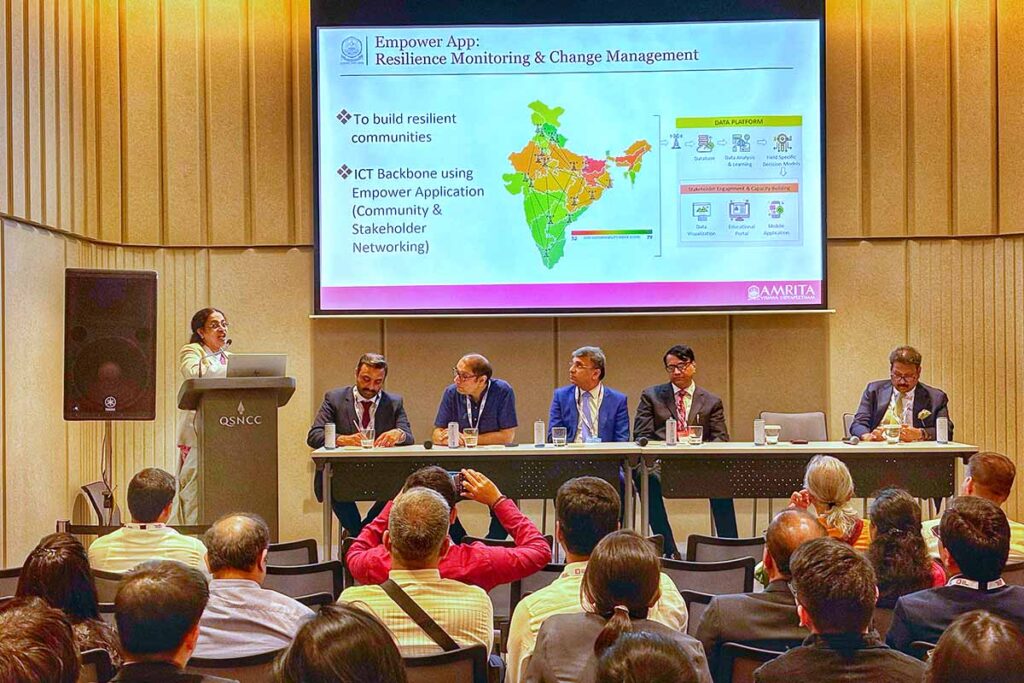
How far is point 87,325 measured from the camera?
5629 mm

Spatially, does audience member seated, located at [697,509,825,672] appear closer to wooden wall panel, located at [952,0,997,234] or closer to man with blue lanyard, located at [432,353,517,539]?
man with blue lanyard, located at [432,353,517,539]

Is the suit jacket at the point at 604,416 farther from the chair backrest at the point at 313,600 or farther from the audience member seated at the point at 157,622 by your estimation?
the audience member seated at the point at 157,622

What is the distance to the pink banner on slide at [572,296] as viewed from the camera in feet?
24.3

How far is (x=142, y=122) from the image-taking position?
7625mm

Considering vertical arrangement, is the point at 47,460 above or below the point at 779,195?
below

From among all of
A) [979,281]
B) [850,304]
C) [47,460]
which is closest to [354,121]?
[47,460]

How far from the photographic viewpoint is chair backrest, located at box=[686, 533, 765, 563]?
4.21m

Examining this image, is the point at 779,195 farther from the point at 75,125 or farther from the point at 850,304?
the point at 75,125

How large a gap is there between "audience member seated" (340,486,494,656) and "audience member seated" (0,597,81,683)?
38.6 inches

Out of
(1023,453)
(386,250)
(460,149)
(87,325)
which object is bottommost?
(1023,453)

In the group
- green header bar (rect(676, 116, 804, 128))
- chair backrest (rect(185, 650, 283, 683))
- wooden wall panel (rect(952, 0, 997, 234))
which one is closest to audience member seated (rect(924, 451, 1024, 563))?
chair backrest (rect(185, 650, 283, 683))

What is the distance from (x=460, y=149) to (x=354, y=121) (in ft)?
2.59

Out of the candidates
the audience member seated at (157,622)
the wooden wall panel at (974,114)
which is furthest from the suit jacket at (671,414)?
the audience member seated at (157,622)

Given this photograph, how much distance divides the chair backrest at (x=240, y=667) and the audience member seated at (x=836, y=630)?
111 cm
